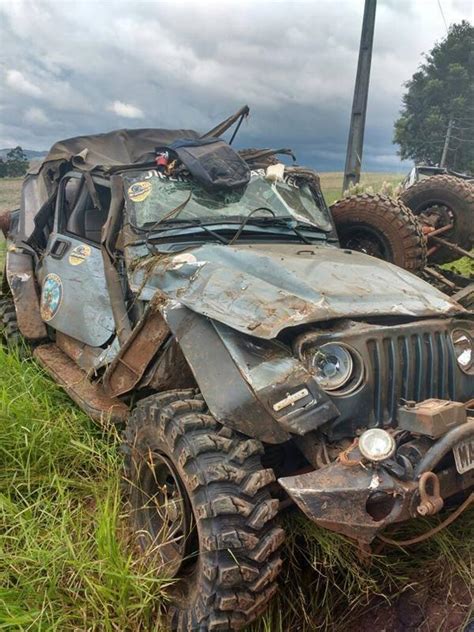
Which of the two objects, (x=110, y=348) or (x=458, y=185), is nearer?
(x=110, y=348)

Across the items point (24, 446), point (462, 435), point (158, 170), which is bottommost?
point (24, 446)

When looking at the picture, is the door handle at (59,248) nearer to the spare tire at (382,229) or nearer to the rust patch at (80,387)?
the rust patch at (80,387)

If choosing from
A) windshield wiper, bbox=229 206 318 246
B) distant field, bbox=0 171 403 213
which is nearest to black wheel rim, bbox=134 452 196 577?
windshield wiper, bbox=229 206 318 246

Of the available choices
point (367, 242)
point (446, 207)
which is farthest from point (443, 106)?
point (367, 242)

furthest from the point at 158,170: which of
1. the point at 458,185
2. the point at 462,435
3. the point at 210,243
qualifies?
the point at 458,185

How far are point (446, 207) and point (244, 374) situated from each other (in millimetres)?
4551

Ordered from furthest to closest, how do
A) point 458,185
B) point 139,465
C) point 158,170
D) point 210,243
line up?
point 458,185
point 158,170
point 210,243
point 139,465

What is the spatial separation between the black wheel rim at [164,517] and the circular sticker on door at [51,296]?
6.45 feet

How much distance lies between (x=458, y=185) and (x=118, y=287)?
12.9 ft

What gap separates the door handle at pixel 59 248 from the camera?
4547 millimetres

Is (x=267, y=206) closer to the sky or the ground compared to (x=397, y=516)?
closer to the sky

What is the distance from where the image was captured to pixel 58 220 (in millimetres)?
4879

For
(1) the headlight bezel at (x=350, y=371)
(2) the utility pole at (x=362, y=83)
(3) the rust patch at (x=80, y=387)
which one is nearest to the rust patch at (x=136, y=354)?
(3) the rust patch at (x=80, y=387)

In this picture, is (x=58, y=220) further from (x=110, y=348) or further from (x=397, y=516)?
(x=397, y=516)
